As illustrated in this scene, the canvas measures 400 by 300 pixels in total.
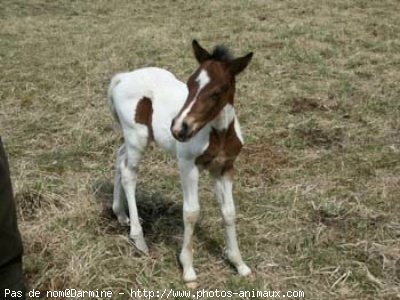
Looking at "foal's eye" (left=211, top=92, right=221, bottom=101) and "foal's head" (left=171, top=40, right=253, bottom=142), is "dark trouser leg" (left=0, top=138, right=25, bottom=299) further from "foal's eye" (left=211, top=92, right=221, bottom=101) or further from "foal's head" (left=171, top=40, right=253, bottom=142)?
"foal's eye" (left=211, top=92, right=221, bottom=101)

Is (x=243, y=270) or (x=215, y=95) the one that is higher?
(x=215, y=95)

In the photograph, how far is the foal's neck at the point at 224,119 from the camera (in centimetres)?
333

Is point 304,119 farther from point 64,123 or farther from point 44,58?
point 44,58

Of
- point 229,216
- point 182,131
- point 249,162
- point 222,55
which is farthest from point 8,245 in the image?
point 249,162

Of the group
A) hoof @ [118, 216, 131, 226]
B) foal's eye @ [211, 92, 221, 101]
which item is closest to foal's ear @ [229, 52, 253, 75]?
foal's eye @ [211, 92, 221, 101]

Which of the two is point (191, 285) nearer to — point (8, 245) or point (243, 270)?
point (243, 270)

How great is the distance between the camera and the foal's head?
120 inches

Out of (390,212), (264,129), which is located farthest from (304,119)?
(390,212)

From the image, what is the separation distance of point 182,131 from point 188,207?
0.77 meters

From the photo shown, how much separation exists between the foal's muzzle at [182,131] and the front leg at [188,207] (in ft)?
1.54

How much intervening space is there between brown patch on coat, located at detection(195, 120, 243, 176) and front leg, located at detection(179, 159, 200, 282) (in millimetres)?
81

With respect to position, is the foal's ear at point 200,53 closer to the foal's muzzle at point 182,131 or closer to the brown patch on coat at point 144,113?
the foal's muzzle at point 182,131

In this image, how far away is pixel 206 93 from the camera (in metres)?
3.09

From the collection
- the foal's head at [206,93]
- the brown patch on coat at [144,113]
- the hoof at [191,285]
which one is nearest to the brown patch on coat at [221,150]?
the foal's head at [206,93]
